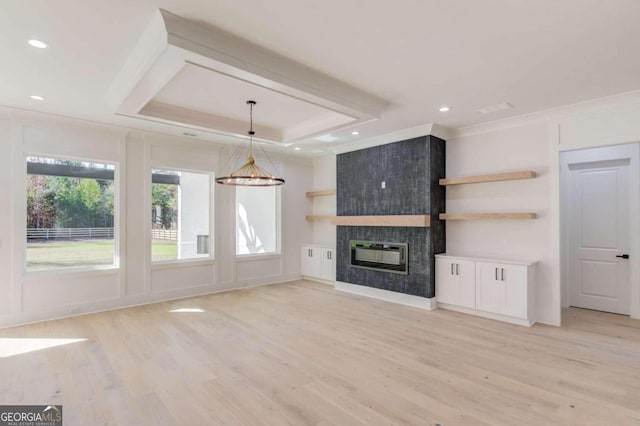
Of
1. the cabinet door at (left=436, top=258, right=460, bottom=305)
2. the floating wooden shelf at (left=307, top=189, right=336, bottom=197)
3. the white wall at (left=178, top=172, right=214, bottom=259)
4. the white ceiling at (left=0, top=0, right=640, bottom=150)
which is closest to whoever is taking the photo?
the white ceiling at (left=0, top=0, right=640, bottom=150)

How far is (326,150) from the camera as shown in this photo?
707 cm

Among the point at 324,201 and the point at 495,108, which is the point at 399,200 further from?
the point at 324,201

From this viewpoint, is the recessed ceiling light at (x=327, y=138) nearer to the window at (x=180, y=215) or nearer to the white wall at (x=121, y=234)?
the white wall at (x=121, y=234)

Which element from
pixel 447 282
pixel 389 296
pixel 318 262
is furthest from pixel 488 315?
pixel 318 262

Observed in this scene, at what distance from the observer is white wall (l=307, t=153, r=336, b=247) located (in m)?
7.64

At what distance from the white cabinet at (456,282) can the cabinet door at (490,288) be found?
0.09 metres

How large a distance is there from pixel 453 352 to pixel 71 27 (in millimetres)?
4654

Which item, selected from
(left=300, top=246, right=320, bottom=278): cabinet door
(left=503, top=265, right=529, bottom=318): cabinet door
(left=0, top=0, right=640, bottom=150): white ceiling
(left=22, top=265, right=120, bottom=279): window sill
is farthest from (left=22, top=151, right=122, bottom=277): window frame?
(left=503, top=265, right=529, bottom=318): cabinet door

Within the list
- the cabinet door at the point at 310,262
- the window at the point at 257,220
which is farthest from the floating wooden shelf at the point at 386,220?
the window at the point at 257,220

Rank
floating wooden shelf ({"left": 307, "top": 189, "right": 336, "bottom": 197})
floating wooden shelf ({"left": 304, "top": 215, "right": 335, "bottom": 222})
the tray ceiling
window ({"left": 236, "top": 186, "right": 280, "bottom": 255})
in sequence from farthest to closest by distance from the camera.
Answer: floating wooden shelf ({"left": 304, "top": 215, "right": 335, "bottom": 222}) < floating wooden shelf ({"left": 307, "top": 189, "right": 336, "bottom": 197}) < window ({"left": 236, "top": 186, "right": 280, "bottom": 255}) < the tray ceiling

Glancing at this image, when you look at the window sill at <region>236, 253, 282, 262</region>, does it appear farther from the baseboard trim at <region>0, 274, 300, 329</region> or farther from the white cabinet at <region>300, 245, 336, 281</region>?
the white cabinet at <region>300, 245, 336, 281</region>

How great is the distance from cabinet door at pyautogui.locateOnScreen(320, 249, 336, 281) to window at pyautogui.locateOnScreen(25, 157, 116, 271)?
394cm

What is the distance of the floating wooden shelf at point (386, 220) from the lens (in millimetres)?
5304

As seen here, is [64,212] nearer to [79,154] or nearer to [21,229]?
[21,229]
